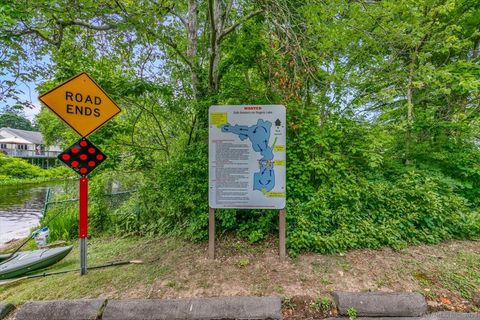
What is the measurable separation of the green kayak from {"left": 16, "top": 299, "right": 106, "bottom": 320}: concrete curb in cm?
128

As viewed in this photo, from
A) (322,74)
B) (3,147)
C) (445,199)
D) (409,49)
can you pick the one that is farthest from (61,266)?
(3,147)

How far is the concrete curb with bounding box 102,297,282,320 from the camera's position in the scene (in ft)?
6.66

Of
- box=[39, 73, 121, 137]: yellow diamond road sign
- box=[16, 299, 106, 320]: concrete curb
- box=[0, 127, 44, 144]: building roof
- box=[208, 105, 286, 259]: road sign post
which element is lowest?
box=[16, 299, 106, 320]: concrete curb

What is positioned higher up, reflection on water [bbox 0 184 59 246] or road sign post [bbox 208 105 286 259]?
road sign post [bbox 208 105 286 259]

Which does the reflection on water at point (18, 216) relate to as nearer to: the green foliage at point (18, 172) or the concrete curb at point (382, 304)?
the green foliage at point (18, 172)

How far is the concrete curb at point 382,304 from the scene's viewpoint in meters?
2.04

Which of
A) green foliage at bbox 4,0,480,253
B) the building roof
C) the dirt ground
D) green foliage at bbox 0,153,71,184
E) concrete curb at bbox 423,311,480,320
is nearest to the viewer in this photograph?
concrete curb at bbox 423,311,480,320

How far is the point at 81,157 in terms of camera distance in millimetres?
2752

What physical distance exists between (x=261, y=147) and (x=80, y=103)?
2263 mm

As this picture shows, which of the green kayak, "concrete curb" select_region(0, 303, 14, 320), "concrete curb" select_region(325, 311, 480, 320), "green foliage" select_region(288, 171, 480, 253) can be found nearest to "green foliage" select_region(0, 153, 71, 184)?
the green kayak

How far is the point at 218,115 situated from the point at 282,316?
2.30 m

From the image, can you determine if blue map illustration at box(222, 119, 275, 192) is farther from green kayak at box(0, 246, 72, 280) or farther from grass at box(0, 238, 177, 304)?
green kayak at box(0, 246, 72, 280)

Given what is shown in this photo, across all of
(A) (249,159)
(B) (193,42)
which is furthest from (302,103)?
(B) (193,42)

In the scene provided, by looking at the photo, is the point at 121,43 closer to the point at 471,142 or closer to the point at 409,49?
the point at 409,49
